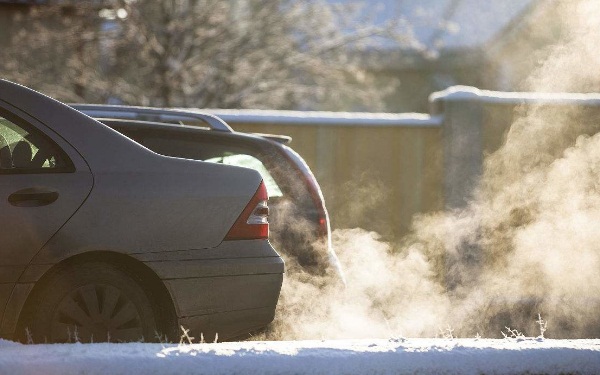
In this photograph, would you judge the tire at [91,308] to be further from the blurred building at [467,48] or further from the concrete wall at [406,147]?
the blurred building at [467,48]

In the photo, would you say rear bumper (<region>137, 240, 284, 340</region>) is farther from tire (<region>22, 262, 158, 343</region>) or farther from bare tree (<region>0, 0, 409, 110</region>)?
bare tree (<region>0, 0, 409, 110</region>)

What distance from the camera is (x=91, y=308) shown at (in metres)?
4.64

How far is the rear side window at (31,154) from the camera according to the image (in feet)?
15.5

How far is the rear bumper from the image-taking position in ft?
15.6

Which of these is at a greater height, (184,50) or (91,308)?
(184,50)

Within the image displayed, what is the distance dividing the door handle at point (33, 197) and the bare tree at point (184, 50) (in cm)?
1226

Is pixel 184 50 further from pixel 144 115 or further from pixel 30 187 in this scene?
pixel 30 187

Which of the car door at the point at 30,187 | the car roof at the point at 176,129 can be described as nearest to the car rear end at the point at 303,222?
the car roof at the point at 176,129

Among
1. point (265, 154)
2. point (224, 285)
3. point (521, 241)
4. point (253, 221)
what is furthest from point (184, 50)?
point (224, 285)

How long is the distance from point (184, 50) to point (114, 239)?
12.8 m

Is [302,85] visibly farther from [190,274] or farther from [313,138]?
[190,274]

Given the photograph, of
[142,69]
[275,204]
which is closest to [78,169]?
[275,204]

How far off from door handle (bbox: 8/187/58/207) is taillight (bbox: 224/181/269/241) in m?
0.88

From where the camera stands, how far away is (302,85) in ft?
66.2
